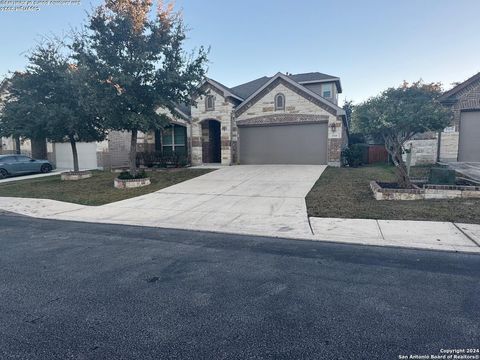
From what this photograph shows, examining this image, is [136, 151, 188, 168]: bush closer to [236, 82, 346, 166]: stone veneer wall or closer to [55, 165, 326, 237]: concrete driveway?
[236, 82, 346, 166]: stone veneer wall

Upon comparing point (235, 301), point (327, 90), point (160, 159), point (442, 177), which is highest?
point (327, 90)

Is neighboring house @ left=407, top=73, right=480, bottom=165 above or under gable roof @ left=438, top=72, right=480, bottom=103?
under

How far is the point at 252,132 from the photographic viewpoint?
20.0 metres

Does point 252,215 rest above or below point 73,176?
below

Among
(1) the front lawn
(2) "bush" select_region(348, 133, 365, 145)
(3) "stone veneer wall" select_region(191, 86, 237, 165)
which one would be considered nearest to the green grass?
(3) "stone veneer wall" select_region(191, 86, 237, 165)

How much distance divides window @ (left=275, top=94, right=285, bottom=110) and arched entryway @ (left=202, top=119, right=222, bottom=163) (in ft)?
15.2

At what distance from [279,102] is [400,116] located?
10063 mm

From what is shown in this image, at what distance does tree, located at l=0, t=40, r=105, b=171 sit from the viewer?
13994 mm

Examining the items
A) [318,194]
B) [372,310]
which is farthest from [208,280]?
[318,194]

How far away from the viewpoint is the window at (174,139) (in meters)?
21.9

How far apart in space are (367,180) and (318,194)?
367 centimetres

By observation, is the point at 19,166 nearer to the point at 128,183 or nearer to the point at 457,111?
the point at 128,183

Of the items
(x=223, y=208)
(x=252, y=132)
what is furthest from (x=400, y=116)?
(x=252, y=132)

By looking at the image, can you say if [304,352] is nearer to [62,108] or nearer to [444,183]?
[444,183]
